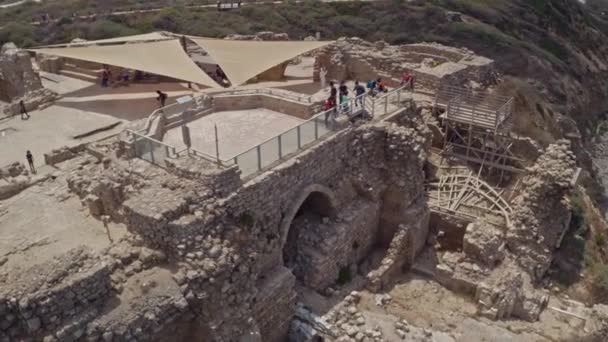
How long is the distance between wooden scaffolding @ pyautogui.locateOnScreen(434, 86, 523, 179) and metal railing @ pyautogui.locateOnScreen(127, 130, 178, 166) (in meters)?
10.3

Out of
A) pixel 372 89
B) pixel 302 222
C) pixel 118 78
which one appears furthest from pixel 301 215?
pixel 118 78

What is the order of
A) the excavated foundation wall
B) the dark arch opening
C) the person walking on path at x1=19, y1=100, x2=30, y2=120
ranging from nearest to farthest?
the excavated foundation wall
the dark arch opening
the person walking on path at x1=19, y1=100, x2=30, y2=120

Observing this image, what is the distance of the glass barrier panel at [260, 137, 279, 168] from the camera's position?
12.6m

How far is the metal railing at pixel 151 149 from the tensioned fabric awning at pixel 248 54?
21.2 feet

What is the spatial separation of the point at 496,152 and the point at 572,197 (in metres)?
2.96

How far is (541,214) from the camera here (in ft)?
52.0

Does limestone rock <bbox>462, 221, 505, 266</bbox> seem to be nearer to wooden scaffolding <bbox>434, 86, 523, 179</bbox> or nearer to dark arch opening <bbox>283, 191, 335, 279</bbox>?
wooden scaffolding <bbox>434, 86, 523, 179</bbox>

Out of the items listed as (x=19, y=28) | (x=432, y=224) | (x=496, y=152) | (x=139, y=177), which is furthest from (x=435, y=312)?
(x=19, y=28)

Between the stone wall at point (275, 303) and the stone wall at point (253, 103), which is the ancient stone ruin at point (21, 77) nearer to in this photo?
the stone wall at point (253, 103)

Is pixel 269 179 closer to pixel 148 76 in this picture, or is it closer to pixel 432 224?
pixel 432 224

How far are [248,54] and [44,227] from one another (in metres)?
10.8

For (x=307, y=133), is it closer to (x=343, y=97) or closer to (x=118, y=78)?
(x=343, y=97)

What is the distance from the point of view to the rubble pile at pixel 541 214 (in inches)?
610

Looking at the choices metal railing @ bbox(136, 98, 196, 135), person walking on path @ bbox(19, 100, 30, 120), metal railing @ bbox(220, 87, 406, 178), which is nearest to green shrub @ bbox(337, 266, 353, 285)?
metal railing @ bbox(220, 87, 406, 178)
